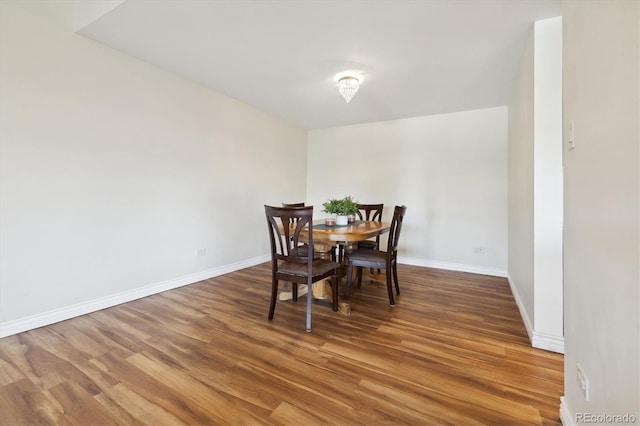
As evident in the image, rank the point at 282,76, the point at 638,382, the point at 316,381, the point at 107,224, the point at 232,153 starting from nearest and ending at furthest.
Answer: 1. the point at 638,382
2. the point at 316,381
3. the point at 107,224
4. the point at 282,76
5. the point at 232,153

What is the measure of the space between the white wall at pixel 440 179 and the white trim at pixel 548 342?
7.14ft

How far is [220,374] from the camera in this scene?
1635mm

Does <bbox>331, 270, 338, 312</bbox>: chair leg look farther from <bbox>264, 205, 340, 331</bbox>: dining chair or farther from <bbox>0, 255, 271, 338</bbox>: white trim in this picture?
<bbox>0, 255, 271, 338</bbox>: white trim

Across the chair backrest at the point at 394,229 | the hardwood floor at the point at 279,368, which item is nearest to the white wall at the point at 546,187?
the hardwood floor at the point at 279,368

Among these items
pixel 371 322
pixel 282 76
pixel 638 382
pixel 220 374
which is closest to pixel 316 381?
pixel 220 374

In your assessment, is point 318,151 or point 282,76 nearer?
point 282,76

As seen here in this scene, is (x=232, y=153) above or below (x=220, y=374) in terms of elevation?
above

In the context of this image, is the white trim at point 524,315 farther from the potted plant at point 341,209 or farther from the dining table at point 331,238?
the potted plant at point 341,209

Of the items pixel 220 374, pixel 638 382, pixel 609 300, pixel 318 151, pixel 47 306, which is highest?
pixel 318 151

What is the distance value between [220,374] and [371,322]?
126 cm

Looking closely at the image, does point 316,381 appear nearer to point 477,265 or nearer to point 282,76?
→ point 282,76

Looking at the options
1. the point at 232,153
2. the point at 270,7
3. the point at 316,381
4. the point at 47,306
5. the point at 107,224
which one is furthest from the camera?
the point at 232,153

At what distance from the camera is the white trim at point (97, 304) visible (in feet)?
6.95

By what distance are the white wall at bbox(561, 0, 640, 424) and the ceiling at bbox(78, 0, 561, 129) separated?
3.40ft
